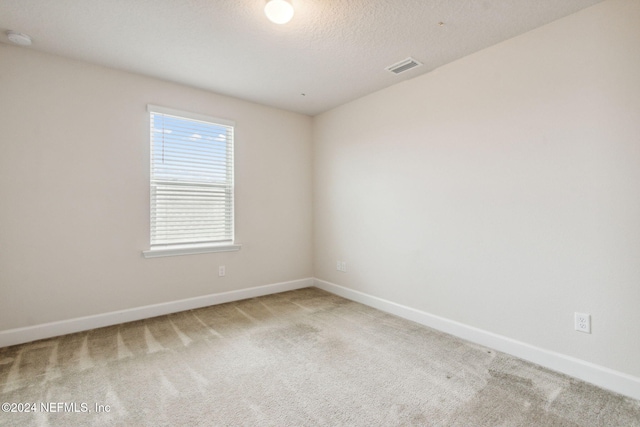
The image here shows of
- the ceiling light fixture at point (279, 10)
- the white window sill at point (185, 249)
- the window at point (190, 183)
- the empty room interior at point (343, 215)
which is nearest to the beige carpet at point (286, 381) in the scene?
the empty room interior at point (343, 215)

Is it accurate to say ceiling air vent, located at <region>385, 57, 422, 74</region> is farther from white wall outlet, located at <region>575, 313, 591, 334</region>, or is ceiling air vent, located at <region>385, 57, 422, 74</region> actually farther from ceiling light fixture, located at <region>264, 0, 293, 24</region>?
white wall outlet, located at <region>575, 313, 591, 334</region>

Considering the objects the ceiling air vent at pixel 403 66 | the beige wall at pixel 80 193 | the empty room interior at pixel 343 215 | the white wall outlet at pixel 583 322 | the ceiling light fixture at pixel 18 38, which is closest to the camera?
the empty room interior at pixel 343 215

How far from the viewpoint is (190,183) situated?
11.1ft

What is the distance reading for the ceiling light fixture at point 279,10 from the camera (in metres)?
1.87

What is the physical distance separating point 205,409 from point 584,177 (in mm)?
2878

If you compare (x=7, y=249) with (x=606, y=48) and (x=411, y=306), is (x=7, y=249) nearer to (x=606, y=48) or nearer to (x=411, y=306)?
(x=411, y=306)

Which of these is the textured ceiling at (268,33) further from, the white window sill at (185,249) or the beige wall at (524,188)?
the white window sill at (185,249)

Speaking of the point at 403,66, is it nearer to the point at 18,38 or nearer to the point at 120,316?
the point at 18,38

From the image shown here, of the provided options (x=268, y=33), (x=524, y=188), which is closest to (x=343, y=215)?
(x=524, y=188)

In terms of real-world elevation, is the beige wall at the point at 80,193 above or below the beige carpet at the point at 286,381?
above

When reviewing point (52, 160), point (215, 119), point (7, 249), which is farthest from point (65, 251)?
point (215, 119)

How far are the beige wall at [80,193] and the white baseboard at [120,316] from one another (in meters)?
0.05

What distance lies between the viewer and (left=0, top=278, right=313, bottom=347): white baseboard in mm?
2518

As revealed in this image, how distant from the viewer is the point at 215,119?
3.54 metres
